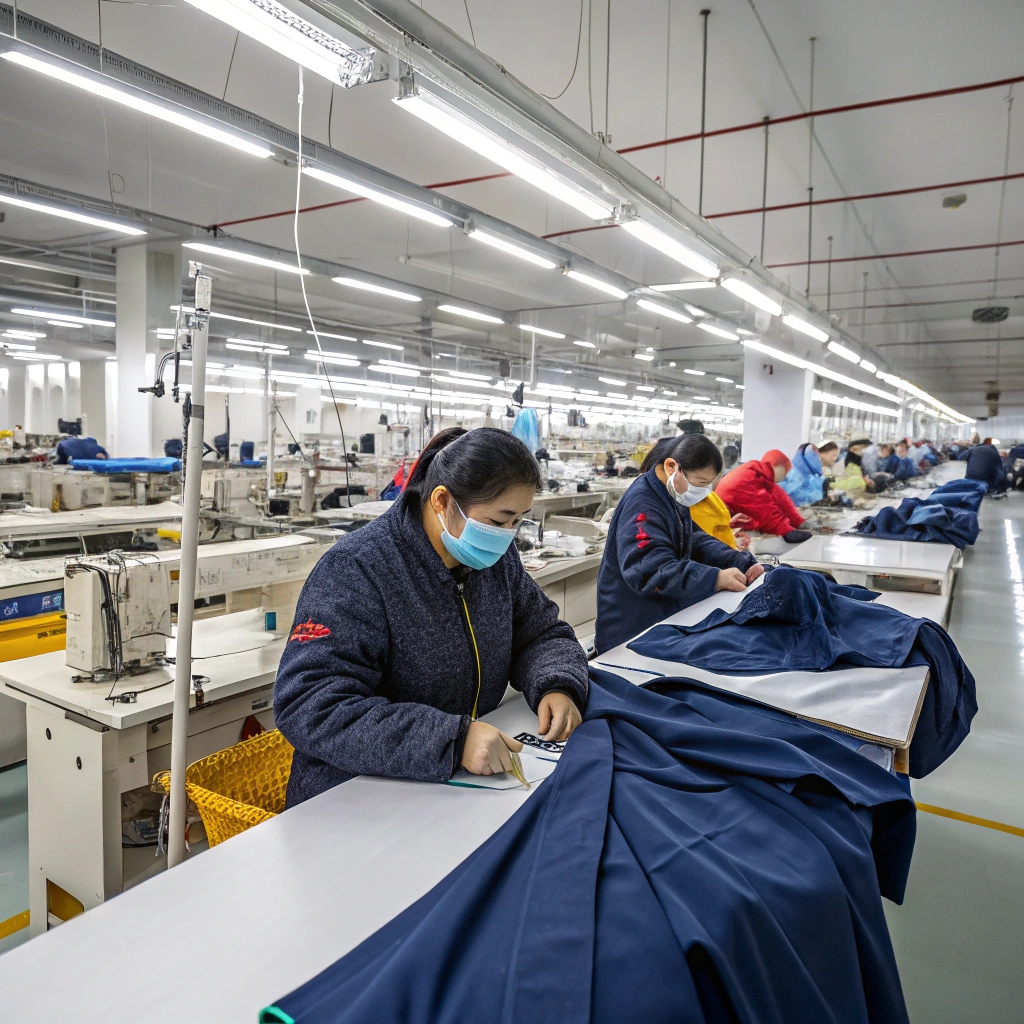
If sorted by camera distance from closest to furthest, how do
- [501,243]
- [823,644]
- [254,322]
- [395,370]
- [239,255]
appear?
1. [823,644]
2. [501,243]
3. [239,255]
4. [254,322]
5. [395,370]

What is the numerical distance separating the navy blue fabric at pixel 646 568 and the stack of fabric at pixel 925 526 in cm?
211

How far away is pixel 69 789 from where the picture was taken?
199 cm

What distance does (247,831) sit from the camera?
45.4 inches

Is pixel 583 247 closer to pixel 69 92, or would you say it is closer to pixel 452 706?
pixel 69 92

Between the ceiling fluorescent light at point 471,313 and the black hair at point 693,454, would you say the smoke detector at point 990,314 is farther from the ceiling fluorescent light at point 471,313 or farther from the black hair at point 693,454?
the black hair at point 693,454

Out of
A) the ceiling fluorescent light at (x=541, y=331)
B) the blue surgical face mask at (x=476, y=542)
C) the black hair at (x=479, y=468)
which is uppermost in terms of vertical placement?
the ceiling fluorescent light at (x=541, y=331)

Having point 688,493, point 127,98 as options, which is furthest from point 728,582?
point 127,98

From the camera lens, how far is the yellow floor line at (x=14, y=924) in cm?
213

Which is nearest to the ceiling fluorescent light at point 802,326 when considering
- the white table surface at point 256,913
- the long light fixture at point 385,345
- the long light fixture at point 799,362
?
the long light fixture at point 799,362

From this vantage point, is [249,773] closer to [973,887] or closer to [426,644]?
[426,644]

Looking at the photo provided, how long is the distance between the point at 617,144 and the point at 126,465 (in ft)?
14.0

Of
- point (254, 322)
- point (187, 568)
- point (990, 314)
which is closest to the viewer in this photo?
point (187, 568)

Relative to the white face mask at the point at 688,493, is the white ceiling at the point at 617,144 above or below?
above

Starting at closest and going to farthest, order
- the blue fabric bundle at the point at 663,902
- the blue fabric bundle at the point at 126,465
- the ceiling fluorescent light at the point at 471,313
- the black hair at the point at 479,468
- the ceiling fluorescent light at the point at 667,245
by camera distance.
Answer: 1. the blue fabric bundle at the point at 663,902
2. the black hair at the point at 479,468
3. the ceiling fluorescent light at the point at 667,245
4. the blue fabric bundle at the point at 126,465
5. the ceiling fluorescent light at the point at 471,313
